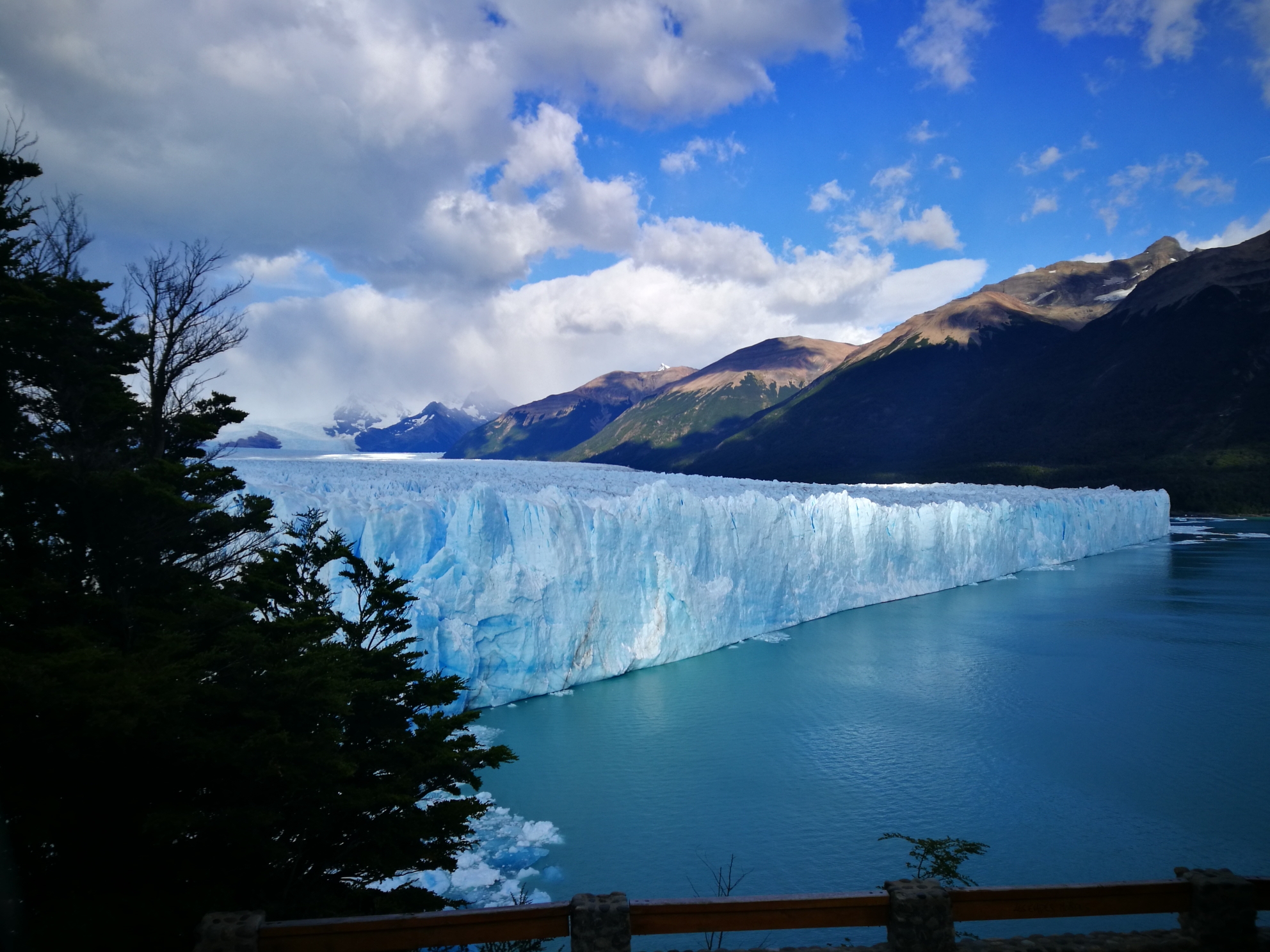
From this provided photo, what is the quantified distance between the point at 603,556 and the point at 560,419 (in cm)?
11902

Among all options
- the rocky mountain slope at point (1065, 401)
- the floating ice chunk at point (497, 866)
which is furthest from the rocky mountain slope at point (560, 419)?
the floating ice chunk at point (497, 866)

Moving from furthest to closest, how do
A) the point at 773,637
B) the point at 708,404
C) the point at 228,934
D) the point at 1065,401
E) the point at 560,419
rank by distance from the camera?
the point at 560,419 → the point at 708,404 → the point at 1065,401 → the point at 773,637 → the point at 228,934

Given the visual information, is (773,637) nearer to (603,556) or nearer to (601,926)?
(603,556)

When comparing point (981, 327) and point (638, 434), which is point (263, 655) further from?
point (638, 434)

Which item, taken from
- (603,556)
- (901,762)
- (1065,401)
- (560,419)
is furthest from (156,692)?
(560,419)

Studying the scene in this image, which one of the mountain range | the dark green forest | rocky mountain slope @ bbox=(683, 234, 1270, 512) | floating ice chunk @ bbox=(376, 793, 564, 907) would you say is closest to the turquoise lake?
floating ice chunk @ bbox=(376, 793, 564, 907)

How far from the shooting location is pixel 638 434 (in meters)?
103

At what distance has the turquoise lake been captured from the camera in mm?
7531

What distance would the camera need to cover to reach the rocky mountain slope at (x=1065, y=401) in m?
46.7

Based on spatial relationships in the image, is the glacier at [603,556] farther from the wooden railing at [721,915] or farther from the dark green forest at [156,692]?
the wooden railing at [721,915]

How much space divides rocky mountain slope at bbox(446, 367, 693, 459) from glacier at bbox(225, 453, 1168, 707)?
9142 cm

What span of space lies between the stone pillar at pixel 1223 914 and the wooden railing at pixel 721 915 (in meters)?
0.04

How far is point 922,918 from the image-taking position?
8.65ft

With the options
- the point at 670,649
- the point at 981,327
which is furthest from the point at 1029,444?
the point at 670,649
